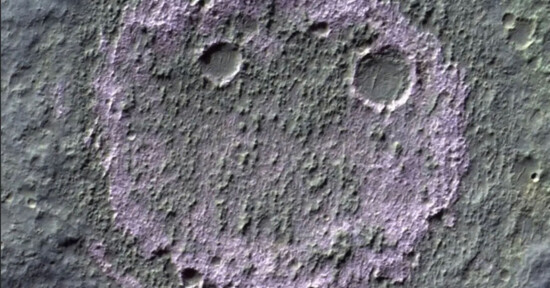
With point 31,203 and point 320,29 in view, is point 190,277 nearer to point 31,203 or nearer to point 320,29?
point 31,203

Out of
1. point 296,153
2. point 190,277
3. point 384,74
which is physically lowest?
point 190,277

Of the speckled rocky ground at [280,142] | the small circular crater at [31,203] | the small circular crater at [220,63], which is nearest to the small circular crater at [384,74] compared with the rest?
the speckled rocky ground at [280,142]

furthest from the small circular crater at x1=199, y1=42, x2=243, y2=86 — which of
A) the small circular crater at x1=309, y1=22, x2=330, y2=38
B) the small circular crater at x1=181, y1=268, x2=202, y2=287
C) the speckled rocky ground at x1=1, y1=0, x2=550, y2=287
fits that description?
the small circular crater at x1=181, y1=268, x2=202, y2=287

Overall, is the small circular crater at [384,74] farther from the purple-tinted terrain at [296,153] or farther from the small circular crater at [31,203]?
the small circular crater at [31,203]

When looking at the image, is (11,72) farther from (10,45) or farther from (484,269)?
(484,269)

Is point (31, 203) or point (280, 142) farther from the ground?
point (280, 142)

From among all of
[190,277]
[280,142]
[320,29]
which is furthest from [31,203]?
[320,29]

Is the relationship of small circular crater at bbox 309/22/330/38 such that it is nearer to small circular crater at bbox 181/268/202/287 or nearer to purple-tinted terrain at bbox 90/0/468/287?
purple-tinted terrain at bbox 90/0/468/287

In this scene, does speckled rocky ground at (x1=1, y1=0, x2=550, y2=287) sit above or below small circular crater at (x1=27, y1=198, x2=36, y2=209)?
above
